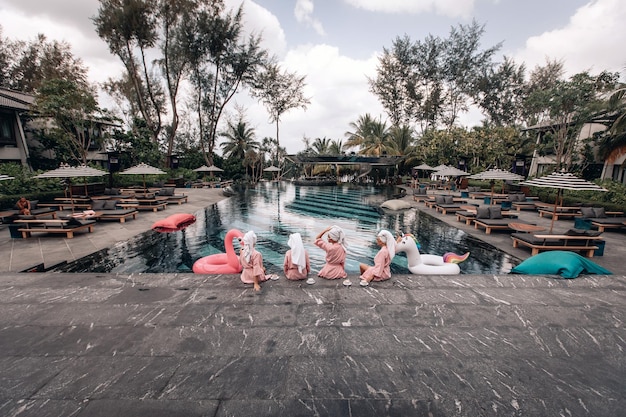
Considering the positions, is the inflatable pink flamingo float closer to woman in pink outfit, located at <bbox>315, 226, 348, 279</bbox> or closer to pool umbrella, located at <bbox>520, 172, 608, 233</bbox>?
woman in pink outfit, located at <bbox>315, 226, 348, 279</bbox>

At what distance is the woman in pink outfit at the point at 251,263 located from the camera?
4.59 metres

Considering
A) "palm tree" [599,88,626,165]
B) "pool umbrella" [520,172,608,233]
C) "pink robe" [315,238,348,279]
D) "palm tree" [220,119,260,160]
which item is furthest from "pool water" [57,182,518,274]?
"palm tree" [220,119,260,160]

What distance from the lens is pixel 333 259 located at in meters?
5.07

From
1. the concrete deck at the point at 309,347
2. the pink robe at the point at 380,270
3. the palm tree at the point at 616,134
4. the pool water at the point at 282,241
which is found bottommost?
the pool water at the point at 282,241

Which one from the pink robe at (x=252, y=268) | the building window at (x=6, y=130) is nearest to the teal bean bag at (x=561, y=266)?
the pink robe at (x=252, y=268)

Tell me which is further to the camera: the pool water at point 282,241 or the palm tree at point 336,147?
the palm tree at point 336,147

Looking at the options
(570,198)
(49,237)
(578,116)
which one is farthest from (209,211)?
(578,116)

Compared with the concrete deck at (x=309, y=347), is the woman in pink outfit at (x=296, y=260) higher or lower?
higher

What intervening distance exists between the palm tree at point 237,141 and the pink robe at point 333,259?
32.4 meters

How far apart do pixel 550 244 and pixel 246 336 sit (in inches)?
328

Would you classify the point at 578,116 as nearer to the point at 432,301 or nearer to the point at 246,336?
the point at 432,301

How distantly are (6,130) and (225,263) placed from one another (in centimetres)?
2664

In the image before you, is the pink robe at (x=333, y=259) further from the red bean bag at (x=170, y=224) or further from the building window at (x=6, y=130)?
the building window at (x=6, y=130)

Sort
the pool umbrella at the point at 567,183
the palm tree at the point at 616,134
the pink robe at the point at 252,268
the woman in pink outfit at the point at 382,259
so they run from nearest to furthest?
the pink robe at the point at 252,268 < the woman in pink outfit at the point at 382,259 < the pool umbrella at the point at 567,183 < the palm tree at the point at 616,134
